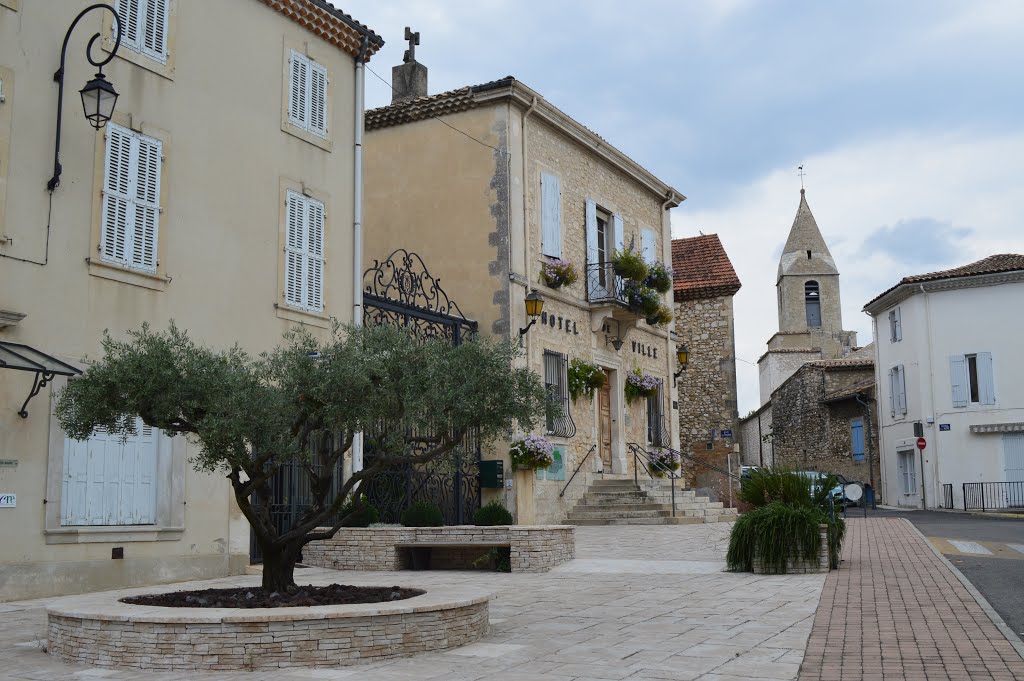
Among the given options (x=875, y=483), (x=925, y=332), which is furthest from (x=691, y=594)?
(x=875, y=483)

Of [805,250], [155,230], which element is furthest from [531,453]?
[805,250]

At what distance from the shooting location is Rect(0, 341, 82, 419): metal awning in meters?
9.05

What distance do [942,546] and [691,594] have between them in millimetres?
6572

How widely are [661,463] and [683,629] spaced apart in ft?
45.2

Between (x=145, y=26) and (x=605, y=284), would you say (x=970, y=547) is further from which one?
(x=145, y=26)

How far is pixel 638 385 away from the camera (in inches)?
815

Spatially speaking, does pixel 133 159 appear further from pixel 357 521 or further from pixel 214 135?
→ pixel 357 521

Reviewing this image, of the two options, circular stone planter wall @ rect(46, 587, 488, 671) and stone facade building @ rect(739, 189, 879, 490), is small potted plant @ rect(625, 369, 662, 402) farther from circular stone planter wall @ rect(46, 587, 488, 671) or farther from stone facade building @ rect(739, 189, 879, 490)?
circular stone planter wall @ rect(46, 587, 488, 671)

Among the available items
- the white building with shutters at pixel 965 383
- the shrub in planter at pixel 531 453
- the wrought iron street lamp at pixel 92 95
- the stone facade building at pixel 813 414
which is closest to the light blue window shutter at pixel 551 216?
the shrub in planter at pixel 531 453

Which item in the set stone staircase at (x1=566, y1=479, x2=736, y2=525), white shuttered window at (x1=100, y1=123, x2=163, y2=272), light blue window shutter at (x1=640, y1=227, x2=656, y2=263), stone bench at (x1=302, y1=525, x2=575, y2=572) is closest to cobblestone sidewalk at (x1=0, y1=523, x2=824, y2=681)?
stone bench at (x1=302, y1=525, x2=575, y2=572)

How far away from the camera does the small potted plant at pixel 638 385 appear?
2069 centimetres

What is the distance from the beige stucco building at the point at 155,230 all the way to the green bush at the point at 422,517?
220 centimetres

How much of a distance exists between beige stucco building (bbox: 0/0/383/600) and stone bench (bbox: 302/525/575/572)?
4.53 ft

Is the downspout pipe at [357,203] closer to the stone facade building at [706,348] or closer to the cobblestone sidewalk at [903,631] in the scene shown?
the cobblestone sidewalk at [903,631]
